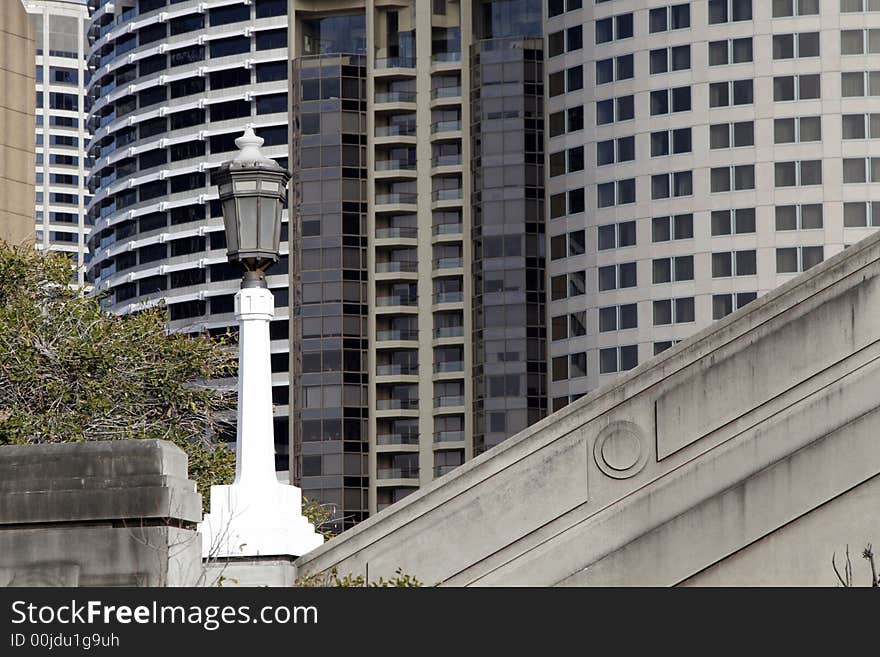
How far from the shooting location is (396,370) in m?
113

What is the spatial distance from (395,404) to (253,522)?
320ft

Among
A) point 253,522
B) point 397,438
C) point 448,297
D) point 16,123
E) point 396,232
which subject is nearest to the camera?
point 253,522

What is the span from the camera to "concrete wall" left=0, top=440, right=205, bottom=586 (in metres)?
13.2

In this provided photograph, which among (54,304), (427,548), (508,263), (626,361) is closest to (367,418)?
(508,263)

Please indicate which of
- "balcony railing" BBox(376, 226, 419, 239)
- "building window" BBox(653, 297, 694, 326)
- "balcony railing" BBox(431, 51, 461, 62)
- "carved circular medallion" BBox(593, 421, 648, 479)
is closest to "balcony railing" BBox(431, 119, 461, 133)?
"balcony railing" BBox(431, 51, 461, 62)

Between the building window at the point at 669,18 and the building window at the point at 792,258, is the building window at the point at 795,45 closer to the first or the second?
the building window at the point at 669,18

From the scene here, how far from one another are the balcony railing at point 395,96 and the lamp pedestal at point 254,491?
100894 mm

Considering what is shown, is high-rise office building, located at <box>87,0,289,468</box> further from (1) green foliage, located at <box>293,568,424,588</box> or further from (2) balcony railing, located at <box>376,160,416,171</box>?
(1) green foliage, located at <box>293,568,424,588</box>

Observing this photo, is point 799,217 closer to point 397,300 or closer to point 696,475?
point 397,300

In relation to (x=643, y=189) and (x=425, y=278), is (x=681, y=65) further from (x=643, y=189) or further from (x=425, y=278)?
(x=425, y=278)

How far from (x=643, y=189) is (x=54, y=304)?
70.5 m

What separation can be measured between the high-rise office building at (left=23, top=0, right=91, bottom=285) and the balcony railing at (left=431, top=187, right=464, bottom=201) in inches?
3247

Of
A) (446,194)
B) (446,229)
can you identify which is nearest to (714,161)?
(446,229)

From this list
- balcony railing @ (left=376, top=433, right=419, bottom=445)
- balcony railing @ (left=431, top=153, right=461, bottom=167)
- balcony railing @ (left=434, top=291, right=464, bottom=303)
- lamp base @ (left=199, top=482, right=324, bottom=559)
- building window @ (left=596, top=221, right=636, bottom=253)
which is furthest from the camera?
balcony railing @ (left=431, top=153, right=461, bottom=167)
